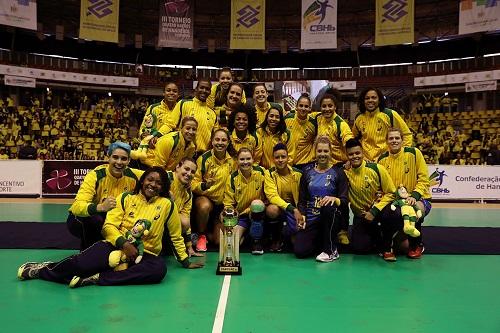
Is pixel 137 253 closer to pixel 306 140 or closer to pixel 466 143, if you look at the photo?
pixel 306 140

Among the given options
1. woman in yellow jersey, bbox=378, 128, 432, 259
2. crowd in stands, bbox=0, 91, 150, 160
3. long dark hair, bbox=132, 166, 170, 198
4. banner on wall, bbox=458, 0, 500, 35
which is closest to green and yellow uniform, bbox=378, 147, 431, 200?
woman in yellow jersey, bbox=378, 128, 432, 259

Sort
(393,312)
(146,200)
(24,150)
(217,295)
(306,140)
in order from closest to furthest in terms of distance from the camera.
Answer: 1. (393,312)
2. (217,295)
3. (146,200)
4. (306,140)
5. (24,150)

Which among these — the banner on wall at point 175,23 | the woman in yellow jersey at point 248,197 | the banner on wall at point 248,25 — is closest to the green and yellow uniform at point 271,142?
the woman in yellow jersey at point 248,197

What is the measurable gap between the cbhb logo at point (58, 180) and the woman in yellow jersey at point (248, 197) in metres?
7.77

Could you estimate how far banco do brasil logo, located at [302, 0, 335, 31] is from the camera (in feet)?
45.4

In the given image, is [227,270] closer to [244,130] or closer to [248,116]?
[244,130]

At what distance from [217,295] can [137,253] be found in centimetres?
85

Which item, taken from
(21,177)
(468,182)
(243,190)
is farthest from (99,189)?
(468,182)

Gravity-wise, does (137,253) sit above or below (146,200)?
below

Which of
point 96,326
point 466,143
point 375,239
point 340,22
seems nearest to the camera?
point 96,326

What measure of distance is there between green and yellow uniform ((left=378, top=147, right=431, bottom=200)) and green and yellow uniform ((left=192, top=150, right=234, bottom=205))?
6.45 ft

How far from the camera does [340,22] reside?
24.3 meters

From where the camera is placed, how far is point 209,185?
16.5 feet

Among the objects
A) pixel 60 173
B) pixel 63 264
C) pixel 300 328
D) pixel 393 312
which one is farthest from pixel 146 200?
pixel 60 173
